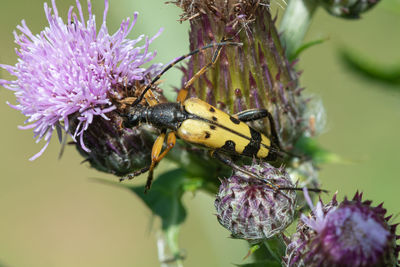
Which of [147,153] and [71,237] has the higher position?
[147,153]

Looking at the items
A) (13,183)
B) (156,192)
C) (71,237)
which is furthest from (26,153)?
(156,192)

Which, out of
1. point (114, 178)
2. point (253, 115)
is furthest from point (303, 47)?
point (114, 178)

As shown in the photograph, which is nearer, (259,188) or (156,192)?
(259,188)

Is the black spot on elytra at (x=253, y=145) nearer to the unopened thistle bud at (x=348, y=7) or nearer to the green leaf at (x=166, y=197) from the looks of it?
the green leaf at (x=166, y=197)

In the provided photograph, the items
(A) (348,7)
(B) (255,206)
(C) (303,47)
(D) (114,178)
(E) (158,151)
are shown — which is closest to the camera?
(B) (255,206)

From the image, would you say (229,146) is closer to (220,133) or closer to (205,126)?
(220,133)

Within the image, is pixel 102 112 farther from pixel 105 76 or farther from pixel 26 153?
pixel 26 153

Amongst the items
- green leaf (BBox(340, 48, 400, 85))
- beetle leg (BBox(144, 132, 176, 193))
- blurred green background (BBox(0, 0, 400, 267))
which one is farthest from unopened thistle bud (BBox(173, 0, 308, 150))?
blurred green background (BBox(0, 0, 400, 267))
